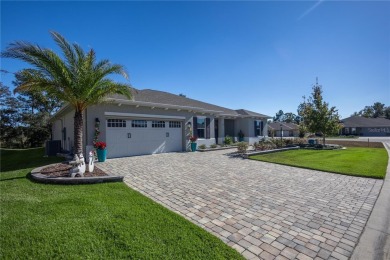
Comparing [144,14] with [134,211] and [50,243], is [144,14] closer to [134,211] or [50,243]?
[134,211]

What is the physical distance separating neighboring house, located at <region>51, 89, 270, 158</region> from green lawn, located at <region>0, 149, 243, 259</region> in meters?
6.72

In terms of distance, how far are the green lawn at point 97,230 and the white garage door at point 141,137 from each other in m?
6.95

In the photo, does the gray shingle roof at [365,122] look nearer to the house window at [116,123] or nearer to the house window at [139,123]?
the house window at [139,123]

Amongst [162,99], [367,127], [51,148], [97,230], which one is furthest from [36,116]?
[367,127]

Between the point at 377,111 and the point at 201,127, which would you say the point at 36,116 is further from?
the point at 377,111

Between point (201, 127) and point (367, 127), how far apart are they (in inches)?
2186

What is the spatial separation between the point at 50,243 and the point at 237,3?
10801mm

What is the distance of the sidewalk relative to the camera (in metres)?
2.95

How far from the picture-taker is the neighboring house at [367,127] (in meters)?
50.5

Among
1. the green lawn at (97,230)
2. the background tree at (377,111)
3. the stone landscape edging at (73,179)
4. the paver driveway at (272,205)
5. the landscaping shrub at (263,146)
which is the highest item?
the background tree at (377,111)

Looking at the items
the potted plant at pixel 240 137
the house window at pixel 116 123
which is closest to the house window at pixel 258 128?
the potted plant at pixel 240 137

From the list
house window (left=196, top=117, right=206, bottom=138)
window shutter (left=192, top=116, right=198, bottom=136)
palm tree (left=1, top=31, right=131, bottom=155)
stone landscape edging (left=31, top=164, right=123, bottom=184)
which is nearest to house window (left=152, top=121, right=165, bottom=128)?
window shutter (left=192, top=116, right=198, bottom=136)

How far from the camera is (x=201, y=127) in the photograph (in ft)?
57.1

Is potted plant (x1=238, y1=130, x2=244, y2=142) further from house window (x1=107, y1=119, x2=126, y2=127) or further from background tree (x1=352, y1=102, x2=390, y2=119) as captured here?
background tree (x1=352, y1=102, x2=390, y2=119)
